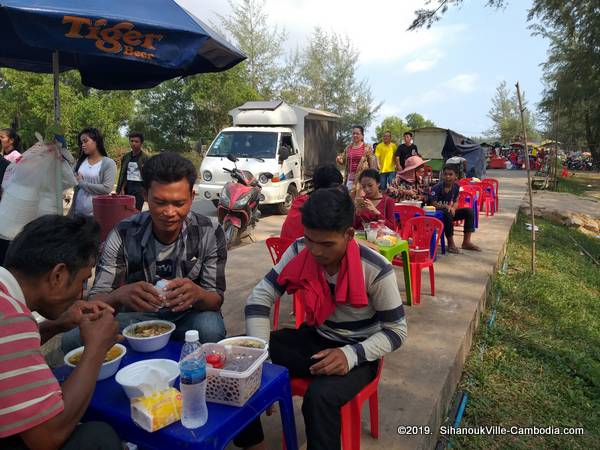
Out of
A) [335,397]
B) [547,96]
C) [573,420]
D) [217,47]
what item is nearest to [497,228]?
[573,420]

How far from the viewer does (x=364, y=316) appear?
Answer: 2230 millimetres

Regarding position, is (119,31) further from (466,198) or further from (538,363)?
(466,198)

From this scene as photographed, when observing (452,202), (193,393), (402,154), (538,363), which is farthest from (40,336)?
(402,154)

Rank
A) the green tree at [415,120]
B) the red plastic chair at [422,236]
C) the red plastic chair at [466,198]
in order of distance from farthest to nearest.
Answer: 1. the green tree at [415,120]
2. the red plastic chair at [466,198]
3. the red plastic chair at [422,236]

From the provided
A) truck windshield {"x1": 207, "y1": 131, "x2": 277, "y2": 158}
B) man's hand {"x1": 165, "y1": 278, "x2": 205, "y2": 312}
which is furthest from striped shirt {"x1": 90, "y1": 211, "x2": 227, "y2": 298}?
truck windshield {"x1": 207, "y1": 131, "x2": 277, "y2": 158}

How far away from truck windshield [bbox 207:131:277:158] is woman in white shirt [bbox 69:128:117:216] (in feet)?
16.5

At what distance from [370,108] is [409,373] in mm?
30854

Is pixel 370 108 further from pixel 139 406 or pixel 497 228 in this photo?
pixel 139 406

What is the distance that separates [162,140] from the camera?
985 inches

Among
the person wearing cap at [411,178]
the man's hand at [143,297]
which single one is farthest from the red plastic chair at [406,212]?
the man's hand at [143,297]

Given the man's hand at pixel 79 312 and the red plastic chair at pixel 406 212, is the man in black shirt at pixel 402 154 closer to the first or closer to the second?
the red plastic chair at pixel 406 212

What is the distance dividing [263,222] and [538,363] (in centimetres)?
640

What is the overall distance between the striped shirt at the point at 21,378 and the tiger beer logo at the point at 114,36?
175 cm

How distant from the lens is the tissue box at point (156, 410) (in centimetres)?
139
